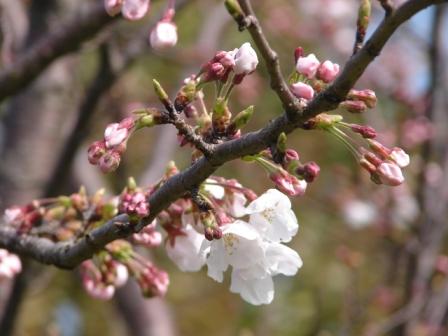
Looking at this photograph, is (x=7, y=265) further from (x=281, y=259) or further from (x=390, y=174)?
(x=390, y=174)

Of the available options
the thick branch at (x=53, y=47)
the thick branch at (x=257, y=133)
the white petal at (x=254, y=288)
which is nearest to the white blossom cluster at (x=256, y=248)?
the white petal at (x=254, y=288)

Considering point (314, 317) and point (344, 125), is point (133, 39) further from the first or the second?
point (314, 317)

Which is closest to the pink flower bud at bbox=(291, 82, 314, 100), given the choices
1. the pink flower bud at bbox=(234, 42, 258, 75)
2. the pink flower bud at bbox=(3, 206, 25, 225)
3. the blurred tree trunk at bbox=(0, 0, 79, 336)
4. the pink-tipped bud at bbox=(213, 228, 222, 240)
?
the pink flower bud at bbox=(234, 42, 258, 75)

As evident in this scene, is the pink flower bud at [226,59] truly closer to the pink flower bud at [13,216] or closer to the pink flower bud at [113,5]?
the pink flower bud at [113,5]

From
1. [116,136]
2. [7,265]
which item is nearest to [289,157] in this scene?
[116,136]

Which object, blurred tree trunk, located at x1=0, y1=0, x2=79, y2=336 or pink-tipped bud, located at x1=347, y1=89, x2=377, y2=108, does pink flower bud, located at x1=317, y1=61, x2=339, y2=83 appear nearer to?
pink-tipped bud, located at x1=347, y1=89, x2=377, y2=108

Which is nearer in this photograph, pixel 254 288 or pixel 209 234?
pixel 209 234
